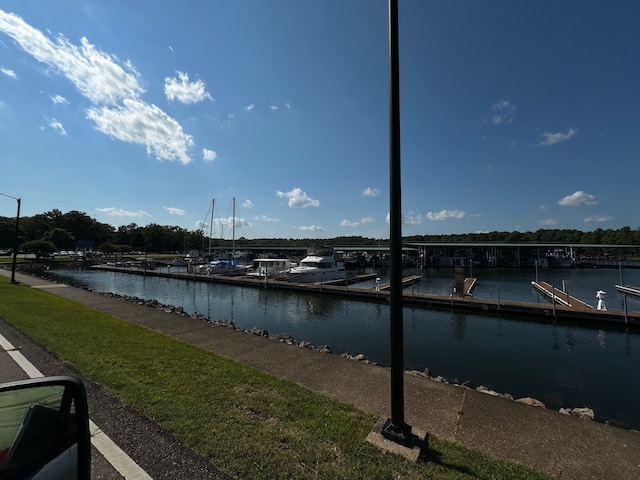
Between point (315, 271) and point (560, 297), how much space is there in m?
22.8

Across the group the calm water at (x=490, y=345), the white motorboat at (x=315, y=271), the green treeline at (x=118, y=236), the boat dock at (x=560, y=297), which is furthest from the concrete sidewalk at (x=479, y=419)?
the green treeline at (x=118, y=236)

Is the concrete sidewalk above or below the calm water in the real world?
above

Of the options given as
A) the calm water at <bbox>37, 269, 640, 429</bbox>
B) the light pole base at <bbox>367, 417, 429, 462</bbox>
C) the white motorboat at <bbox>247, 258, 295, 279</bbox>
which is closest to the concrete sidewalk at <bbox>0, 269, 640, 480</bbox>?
the light pole base at <bbox>367, 417, 429, 462</bbox>

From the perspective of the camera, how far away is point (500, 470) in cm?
358

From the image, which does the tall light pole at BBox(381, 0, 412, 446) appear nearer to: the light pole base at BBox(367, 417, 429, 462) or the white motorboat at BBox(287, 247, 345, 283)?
the light pole base at BBox(367, 417, 429, 462)

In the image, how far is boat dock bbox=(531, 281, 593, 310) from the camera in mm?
20872

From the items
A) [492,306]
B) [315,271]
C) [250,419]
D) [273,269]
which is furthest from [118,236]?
[250,419]

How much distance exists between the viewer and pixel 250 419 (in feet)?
14.2

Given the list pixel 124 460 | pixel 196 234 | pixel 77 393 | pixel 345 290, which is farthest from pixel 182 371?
pixel 196 234

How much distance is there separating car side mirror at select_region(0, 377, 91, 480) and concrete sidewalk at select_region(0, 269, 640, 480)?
3.83m

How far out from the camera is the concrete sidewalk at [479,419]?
3.97 m

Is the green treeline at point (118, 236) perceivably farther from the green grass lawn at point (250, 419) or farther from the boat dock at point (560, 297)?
the boat dock at point (560, 297)

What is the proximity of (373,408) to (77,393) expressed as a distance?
177 inches

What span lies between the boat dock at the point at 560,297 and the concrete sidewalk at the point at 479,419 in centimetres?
1776
